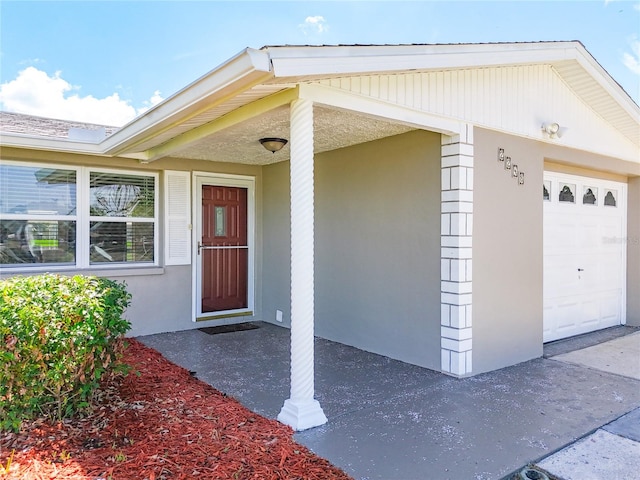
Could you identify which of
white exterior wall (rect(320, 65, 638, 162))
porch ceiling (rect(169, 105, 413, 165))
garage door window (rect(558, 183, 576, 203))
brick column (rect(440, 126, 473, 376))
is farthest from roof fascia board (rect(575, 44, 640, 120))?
porch ceiling (rect(169, 105, 413, 165))

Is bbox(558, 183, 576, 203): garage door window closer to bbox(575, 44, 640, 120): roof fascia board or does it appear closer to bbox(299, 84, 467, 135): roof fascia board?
bbox(575, 44, 640, 120): roof fascia board

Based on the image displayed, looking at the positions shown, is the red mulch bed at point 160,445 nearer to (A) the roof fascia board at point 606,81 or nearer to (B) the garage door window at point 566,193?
(B) the garage door window at point 566,193

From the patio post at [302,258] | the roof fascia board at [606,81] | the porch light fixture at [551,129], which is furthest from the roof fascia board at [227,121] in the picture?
the roof fascia board at [606,81]

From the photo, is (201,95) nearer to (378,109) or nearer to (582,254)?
(378,109)

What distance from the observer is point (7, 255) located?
5.53 metres

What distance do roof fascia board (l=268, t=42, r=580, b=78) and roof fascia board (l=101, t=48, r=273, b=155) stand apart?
0.14m

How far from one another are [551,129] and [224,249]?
4898 mm

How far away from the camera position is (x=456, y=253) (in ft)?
14.7

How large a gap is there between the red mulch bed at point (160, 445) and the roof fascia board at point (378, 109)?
8.20ft

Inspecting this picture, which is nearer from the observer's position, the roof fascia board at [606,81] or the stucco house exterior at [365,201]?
the stucco house exterior at [365,201]

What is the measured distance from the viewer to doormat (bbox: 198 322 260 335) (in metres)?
6.61

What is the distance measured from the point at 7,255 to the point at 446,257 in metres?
5.25

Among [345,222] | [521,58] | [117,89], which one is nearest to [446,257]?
[345,222]

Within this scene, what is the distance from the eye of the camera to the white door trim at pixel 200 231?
6.79 meters
